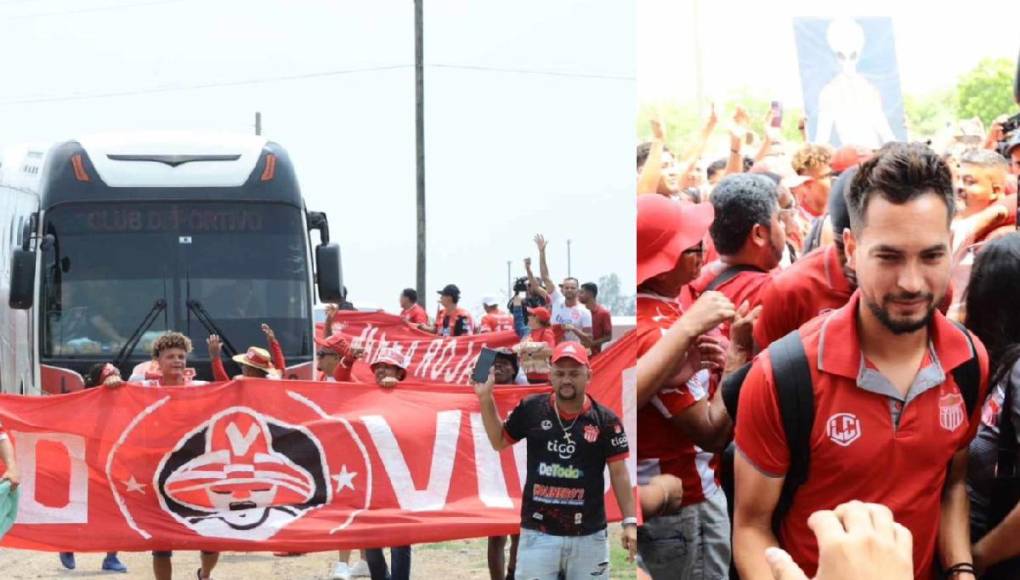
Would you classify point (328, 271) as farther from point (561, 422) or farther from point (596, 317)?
point (561, 422)

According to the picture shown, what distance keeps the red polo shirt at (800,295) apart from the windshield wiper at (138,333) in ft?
24.3

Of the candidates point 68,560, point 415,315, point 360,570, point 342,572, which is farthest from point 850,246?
Answer: point 415,315

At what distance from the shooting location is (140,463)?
7.11 m

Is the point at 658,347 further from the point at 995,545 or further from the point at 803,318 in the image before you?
the point at 995,545

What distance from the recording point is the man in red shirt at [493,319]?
12289 millimetres

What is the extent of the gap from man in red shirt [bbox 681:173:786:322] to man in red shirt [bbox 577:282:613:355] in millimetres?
5263

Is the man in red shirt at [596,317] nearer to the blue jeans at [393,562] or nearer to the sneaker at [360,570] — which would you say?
the sneaker at [360,570]

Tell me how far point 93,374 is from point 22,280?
806 millimetres

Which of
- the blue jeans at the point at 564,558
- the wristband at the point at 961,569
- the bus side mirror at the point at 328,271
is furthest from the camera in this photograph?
the bus side mirror at the point at 328,271

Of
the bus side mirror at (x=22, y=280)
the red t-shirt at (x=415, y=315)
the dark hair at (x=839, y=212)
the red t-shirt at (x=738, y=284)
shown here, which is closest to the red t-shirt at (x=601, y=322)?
the bus side mirror at (x=22, y=280)

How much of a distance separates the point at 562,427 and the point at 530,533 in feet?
1.21

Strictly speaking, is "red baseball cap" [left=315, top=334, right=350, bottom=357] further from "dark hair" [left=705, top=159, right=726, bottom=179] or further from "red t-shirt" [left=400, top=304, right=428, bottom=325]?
"red t-shirt" [left=400, top=304, right=428, bottom=325]

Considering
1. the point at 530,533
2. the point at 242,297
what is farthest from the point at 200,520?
the point at 242,297

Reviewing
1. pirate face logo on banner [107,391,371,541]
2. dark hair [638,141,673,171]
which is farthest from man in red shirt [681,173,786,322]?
pirate face logo on banner [107,391,371,541]
